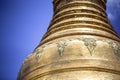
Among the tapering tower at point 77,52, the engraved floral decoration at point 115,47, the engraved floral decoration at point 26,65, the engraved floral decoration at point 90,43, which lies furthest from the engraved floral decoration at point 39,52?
the engraved floral decoration at point 115,47

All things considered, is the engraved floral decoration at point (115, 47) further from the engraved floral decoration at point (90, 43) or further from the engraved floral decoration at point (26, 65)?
the engraved floral decoration at point (26, 65)

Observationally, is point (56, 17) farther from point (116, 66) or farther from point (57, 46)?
point (116, 66)

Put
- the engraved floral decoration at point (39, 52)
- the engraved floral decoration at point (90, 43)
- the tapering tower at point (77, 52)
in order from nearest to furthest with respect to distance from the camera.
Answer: the tapering tower at point (77, 52) → the engraved floral decoration at point (90, 43) → the engraved floral decoration at point (39, 52)

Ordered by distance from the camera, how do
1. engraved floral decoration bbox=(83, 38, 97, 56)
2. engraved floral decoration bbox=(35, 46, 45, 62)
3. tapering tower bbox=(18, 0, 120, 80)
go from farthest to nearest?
1. engraved floral decoration bbox=(35, 46, 45, 62)
2. engraved floral decoration bbox=(83, 38, 97, 56)
3. tapering tower bbox=(18, 0, 120, 80)

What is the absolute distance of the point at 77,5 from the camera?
306 inches

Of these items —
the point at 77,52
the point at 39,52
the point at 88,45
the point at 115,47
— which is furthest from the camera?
the point at 39,52

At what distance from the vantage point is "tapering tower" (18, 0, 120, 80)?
5543 millimetres

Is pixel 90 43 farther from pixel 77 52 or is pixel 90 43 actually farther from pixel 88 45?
pixel 77 52

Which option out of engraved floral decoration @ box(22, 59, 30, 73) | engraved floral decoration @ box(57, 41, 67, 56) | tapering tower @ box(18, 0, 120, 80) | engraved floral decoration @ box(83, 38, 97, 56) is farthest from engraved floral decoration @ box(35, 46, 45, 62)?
engraved floral decoration @ box(83, 38, 97, 56)

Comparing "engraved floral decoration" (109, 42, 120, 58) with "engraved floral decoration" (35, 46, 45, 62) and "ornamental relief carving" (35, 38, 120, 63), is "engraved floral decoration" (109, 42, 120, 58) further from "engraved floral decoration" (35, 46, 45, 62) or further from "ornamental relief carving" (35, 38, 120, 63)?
"engraved floral decoration" (35, 46, 45, 62)

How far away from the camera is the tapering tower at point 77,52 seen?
5543 millimetres

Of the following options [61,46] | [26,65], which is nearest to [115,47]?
[61,46]

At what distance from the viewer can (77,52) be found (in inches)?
230

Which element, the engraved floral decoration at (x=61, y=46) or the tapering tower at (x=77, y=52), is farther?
the engraved floral decoration at (x=61, y=46)
